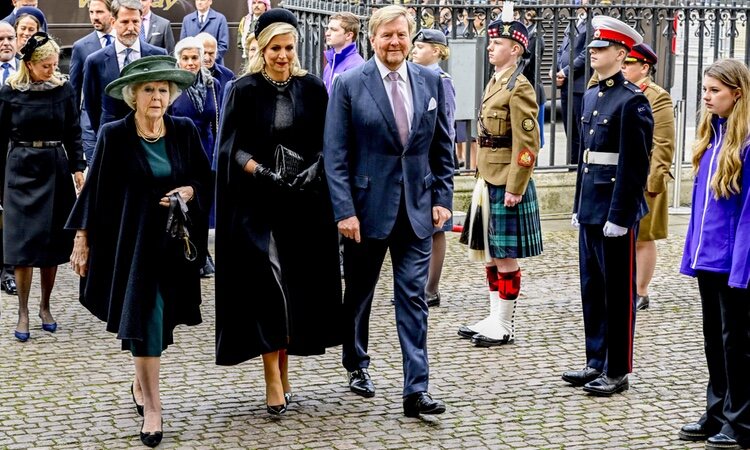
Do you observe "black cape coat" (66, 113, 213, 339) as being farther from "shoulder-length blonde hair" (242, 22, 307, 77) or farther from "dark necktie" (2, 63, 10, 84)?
"dark necktie" (2, 63, 10, 84)

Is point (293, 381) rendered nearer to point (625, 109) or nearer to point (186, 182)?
point (186, 182)

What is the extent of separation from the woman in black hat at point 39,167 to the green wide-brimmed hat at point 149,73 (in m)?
2.44

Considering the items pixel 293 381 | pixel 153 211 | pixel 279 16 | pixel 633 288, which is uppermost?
pixel 279 16

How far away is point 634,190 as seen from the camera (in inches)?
282

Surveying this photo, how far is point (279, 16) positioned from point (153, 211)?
1177 mm

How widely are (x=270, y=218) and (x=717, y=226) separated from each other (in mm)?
2163

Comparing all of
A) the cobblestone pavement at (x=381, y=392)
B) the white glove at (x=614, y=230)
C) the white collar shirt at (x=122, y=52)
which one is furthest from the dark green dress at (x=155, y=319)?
the white collar shirt at (x=122, y=52)

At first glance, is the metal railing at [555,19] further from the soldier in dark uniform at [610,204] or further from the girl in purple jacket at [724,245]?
the girl in purple jacket at [724,245]

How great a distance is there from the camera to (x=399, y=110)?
7090mm

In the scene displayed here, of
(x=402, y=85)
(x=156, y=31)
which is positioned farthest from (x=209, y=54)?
(x=402, y=85)

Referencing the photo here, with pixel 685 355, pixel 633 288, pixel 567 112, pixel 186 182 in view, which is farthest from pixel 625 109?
pixel 567 112

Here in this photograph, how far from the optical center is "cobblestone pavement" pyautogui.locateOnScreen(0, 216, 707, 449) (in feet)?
21.5

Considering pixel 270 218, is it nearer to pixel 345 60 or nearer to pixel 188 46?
pixel 188 46

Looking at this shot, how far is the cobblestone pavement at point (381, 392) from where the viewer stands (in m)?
6.57
